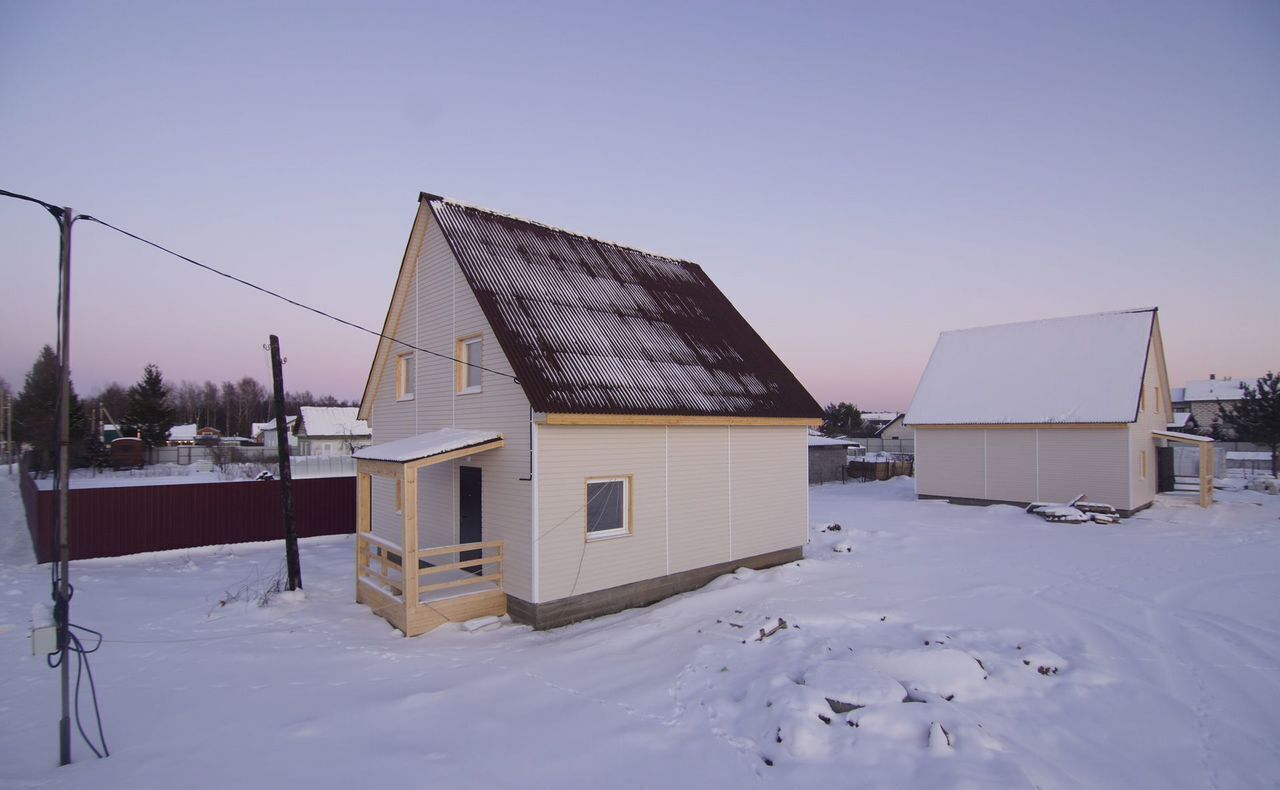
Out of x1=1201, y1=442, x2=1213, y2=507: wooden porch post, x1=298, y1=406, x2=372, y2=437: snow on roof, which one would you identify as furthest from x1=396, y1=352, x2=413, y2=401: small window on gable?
x1=298, y1=406, x2=372, y2=437: snow on roof

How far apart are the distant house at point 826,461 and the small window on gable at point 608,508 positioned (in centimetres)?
2567

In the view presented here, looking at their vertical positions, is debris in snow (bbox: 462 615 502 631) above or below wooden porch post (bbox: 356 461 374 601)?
below

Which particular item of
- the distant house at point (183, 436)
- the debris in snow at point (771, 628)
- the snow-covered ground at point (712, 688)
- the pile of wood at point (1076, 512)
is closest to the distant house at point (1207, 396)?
the pile of wood at point (1076, 512)

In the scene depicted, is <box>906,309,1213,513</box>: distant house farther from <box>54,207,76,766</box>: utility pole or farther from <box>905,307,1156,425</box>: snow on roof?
<box>54,207,76,766</box>: utility pole

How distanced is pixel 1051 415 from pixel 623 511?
61.5 feet

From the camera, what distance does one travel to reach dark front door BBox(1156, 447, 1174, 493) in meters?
25.9

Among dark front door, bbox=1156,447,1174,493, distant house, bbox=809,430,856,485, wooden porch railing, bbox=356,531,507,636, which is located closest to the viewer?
wooden porch railing, bbox=356,531,507,636

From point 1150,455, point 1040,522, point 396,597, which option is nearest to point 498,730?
point 396,597

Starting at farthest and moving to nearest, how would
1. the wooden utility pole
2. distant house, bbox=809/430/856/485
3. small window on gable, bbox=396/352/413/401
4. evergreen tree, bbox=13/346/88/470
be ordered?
evergreen tree, bbox=13/346/88/470 < distant house, bbox=809/430/856/485 < small window on gable, bbox=396/352/413/401 < the wooden utility pole

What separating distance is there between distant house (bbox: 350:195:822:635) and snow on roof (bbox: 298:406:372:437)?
5155cm

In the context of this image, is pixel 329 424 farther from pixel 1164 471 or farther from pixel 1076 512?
pixel 1164 471

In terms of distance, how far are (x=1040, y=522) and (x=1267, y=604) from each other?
9.41 m

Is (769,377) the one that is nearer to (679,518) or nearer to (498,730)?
(679,518)

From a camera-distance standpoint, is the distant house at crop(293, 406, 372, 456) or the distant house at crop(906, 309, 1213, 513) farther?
the distant house at crop(293, 406, 372, 456)
